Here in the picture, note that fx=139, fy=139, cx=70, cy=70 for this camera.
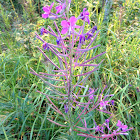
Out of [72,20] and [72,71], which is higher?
[72,20]

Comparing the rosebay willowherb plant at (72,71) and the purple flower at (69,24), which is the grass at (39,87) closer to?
the rosebay willowherb plant at (72,71)

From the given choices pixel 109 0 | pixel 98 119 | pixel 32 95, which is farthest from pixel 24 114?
pixel 109 0

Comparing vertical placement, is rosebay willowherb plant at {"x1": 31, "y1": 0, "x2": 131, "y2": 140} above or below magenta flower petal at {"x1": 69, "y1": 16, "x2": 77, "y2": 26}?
below

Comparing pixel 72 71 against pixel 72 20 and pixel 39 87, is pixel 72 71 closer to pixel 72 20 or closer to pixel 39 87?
pixel 72 20

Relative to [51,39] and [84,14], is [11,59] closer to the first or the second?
[51,39]

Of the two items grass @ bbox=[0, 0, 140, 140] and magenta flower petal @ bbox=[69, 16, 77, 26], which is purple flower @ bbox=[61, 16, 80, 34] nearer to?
magenta flower petal @ bbox=[69, 16, 77, 26]

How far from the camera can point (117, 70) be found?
7.67ft

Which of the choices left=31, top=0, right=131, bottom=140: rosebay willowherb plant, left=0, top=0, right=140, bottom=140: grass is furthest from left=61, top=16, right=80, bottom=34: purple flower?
left=0, top=0, right=140, bottom=140: grass

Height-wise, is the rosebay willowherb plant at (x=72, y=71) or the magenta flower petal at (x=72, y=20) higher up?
the magenta flower petal at (x=72, y=20)

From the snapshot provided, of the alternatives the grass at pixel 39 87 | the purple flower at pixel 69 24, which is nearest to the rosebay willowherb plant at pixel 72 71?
the purple flower at pixel 69 24

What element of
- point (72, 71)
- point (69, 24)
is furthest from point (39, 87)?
point (69, 24)

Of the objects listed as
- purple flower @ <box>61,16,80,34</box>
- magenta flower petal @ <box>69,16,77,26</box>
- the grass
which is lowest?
the grass

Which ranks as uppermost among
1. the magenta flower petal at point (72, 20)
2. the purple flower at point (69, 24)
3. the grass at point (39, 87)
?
the magenta flower petal at point (72, 20)

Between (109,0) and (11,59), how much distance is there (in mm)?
2343
